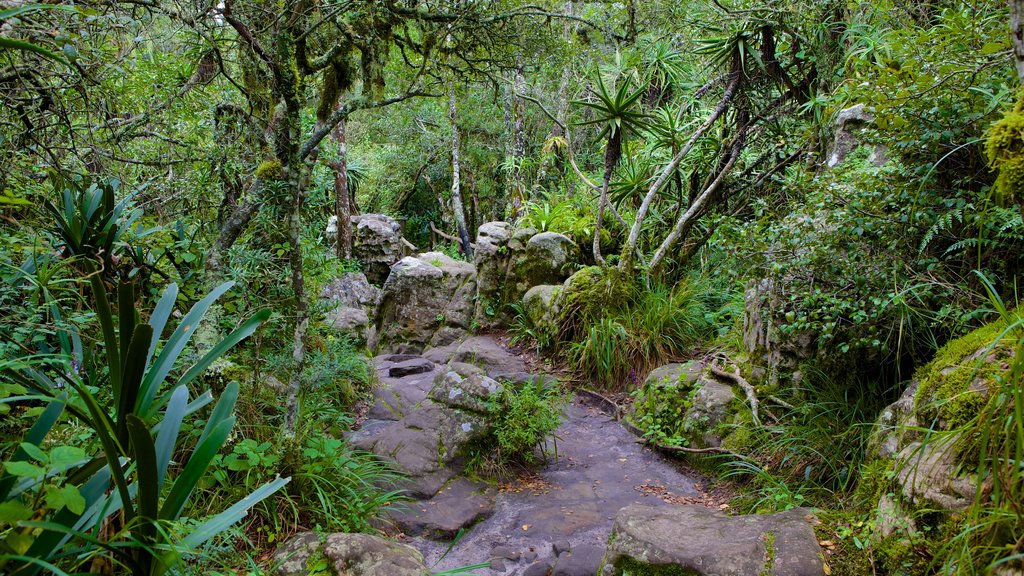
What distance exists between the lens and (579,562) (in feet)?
9.68

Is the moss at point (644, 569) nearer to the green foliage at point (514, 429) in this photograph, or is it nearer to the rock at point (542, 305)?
the green foliage at point (514, 429)

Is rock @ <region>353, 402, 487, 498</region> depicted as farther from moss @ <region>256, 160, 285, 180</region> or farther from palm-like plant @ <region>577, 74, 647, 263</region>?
palm-like plant @ <region>577, 74, 647, 263</region>

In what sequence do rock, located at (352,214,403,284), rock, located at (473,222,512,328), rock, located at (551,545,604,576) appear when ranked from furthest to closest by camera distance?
rock, located at (352,214,403,284), rock, located at (473,222,512,328), rock, located at (551,545,604,576)

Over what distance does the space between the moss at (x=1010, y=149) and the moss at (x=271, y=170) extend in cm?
327

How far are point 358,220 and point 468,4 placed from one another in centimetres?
870

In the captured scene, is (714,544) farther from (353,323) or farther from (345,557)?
(353,323)

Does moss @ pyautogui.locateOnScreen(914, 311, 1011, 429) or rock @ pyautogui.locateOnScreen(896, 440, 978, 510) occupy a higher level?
moss @ pyautogui.locateOnScreen(914, 311, 1011, 429)

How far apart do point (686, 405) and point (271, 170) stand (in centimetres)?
369

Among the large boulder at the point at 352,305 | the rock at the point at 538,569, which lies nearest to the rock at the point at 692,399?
A: the rock at the point at 538,569

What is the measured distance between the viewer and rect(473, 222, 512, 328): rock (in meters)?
8.45

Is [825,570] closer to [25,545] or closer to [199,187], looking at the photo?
[25,545]

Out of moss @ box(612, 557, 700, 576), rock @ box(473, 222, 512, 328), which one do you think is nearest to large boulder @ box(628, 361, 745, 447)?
moss @ box(612, 557, 700, 576)

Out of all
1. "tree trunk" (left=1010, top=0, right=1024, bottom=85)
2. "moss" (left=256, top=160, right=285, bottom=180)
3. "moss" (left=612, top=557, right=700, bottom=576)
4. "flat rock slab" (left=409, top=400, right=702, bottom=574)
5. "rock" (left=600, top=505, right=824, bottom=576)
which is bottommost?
"flat rock slab" (left=409, top=400, right=702, bottom=574)

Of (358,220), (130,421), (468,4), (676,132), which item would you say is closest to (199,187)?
(468,4)
